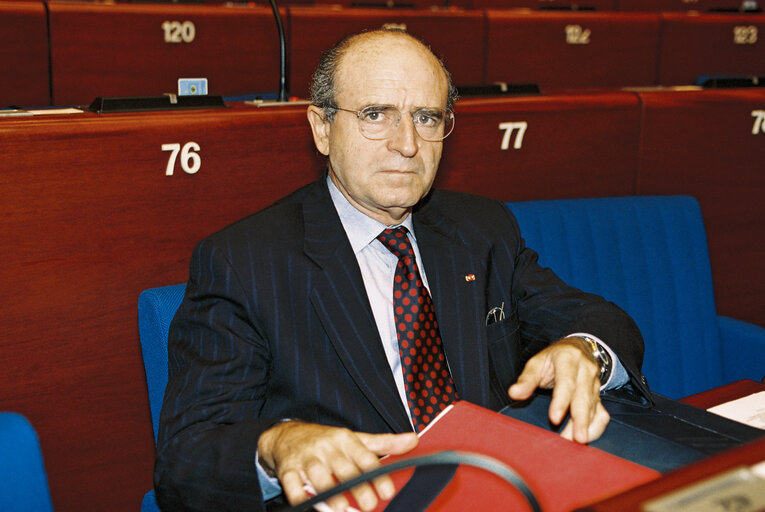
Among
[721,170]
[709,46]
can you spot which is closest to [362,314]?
[721,170]

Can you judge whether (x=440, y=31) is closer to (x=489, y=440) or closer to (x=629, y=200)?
(x=629, y=200)

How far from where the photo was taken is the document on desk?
1.41m

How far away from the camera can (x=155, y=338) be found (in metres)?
1.44

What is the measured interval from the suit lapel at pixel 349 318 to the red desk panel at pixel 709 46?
3.74m

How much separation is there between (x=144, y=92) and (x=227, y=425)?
241cm

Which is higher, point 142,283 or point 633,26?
point 633,26

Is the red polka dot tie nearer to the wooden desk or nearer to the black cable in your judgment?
the black cable

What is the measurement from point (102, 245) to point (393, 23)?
8.76ft

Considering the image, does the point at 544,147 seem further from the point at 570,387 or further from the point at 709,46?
the point at 709,46

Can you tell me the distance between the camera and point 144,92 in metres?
3.35

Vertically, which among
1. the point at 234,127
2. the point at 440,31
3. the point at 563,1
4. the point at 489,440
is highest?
the point at 563,1

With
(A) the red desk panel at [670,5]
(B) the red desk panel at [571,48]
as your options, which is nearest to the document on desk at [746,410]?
(B) the red desk panel at [571,48]

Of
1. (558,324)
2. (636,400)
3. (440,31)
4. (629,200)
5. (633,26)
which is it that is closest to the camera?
(636,400)

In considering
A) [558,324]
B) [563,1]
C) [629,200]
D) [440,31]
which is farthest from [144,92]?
[563,1]
